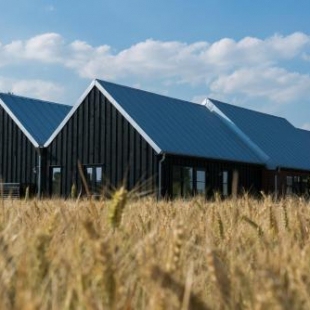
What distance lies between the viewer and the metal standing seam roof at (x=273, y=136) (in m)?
33.3

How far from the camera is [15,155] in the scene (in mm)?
31422

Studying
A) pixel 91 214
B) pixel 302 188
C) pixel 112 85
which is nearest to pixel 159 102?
pixel 112 85

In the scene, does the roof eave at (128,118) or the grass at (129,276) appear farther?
the roof eave at (128,118)

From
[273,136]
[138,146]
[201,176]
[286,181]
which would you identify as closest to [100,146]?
[138,146]

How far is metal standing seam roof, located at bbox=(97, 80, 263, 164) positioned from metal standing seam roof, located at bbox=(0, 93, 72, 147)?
15.7 feet

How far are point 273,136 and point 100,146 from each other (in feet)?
38.3

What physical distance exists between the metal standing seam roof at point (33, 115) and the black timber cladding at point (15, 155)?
32 cm

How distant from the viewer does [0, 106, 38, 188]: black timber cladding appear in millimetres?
30641

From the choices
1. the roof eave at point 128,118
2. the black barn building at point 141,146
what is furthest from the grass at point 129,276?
the black barn building at point 141,146

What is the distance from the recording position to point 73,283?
1398mm

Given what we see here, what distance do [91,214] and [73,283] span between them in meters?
1.33

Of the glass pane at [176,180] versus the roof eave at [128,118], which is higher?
the roof eave at [128,118]

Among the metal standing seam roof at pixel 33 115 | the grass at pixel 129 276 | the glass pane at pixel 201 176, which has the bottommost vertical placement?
the glass pane at pixel 201 176

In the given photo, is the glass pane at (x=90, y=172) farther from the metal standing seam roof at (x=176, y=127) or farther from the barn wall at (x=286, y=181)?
the barn wall at (x=286, y=181)
